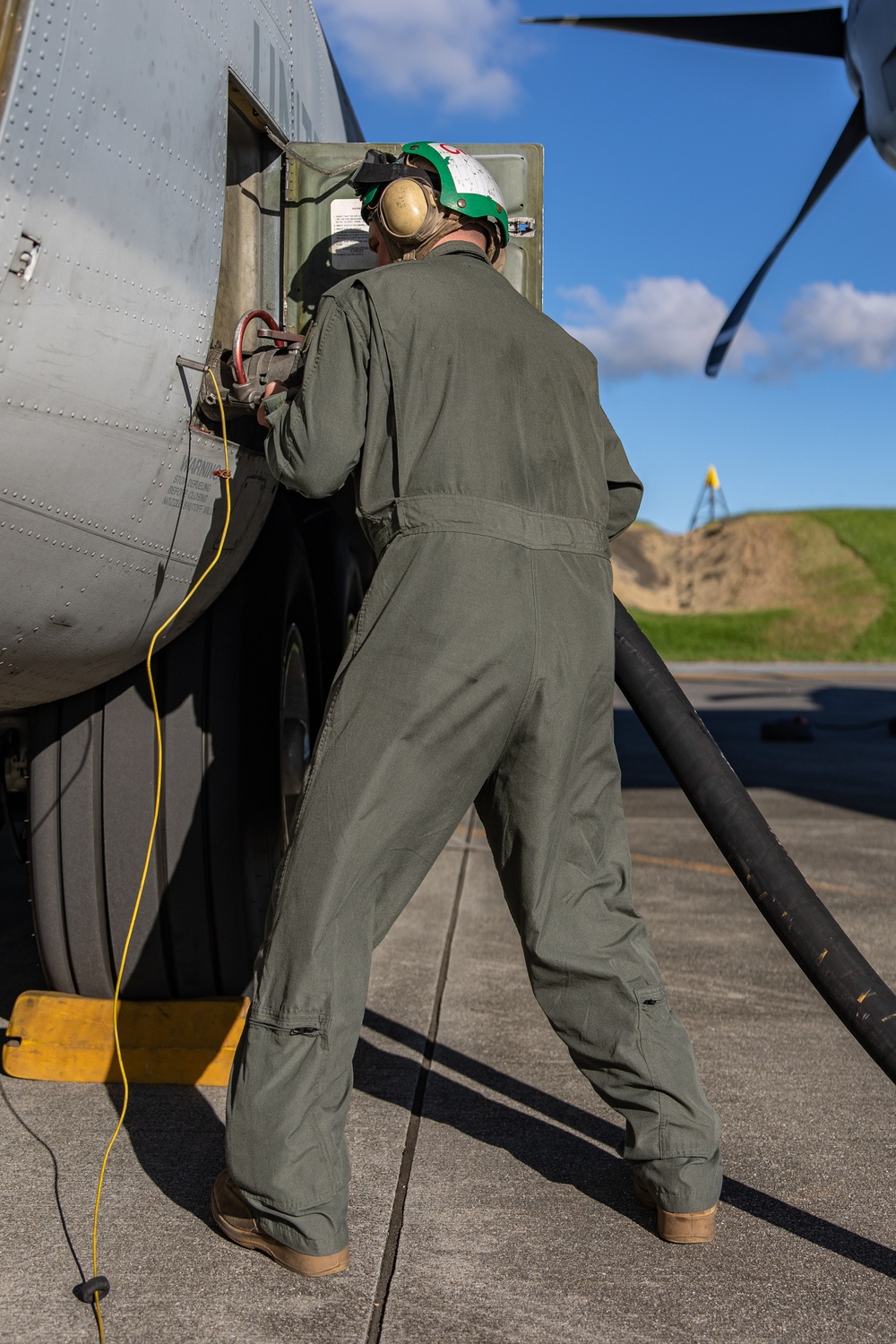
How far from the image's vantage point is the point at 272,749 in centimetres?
322

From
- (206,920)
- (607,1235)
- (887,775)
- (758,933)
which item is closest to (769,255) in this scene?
(887,775)

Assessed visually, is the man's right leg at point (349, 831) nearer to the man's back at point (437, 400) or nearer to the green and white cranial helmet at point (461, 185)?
the man's back at point (437, 400)

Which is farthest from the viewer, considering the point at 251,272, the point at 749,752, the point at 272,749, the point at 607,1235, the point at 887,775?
the point at 749,752

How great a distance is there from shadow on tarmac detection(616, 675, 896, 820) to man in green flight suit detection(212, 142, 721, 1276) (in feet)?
18.5

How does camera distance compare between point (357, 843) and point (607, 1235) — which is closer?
point (357, 843)

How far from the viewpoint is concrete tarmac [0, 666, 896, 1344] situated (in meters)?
2.01

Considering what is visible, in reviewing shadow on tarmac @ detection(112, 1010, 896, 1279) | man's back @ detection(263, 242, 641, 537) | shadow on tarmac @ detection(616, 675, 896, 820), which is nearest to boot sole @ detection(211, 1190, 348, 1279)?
shadow on tarmac @ detection(112, 1010, 896, 1279)

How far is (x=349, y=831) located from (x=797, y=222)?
7.76m

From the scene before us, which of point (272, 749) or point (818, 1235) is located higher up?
point (272, 749)

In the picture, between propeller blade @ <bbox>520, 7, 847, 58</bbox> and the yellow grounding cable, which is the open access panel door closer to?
the yellow grounding cable

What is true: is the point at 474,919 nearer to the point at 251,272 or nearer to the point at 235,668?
the point at 235,668

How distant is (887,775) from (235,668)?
24.5ft

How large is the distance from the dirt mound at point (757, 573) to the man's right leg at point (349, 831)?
41.2 meters

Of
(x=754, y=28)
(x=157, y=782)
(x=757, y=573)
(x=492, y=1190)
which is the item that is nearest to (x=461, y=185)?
(x=157, y=782)
